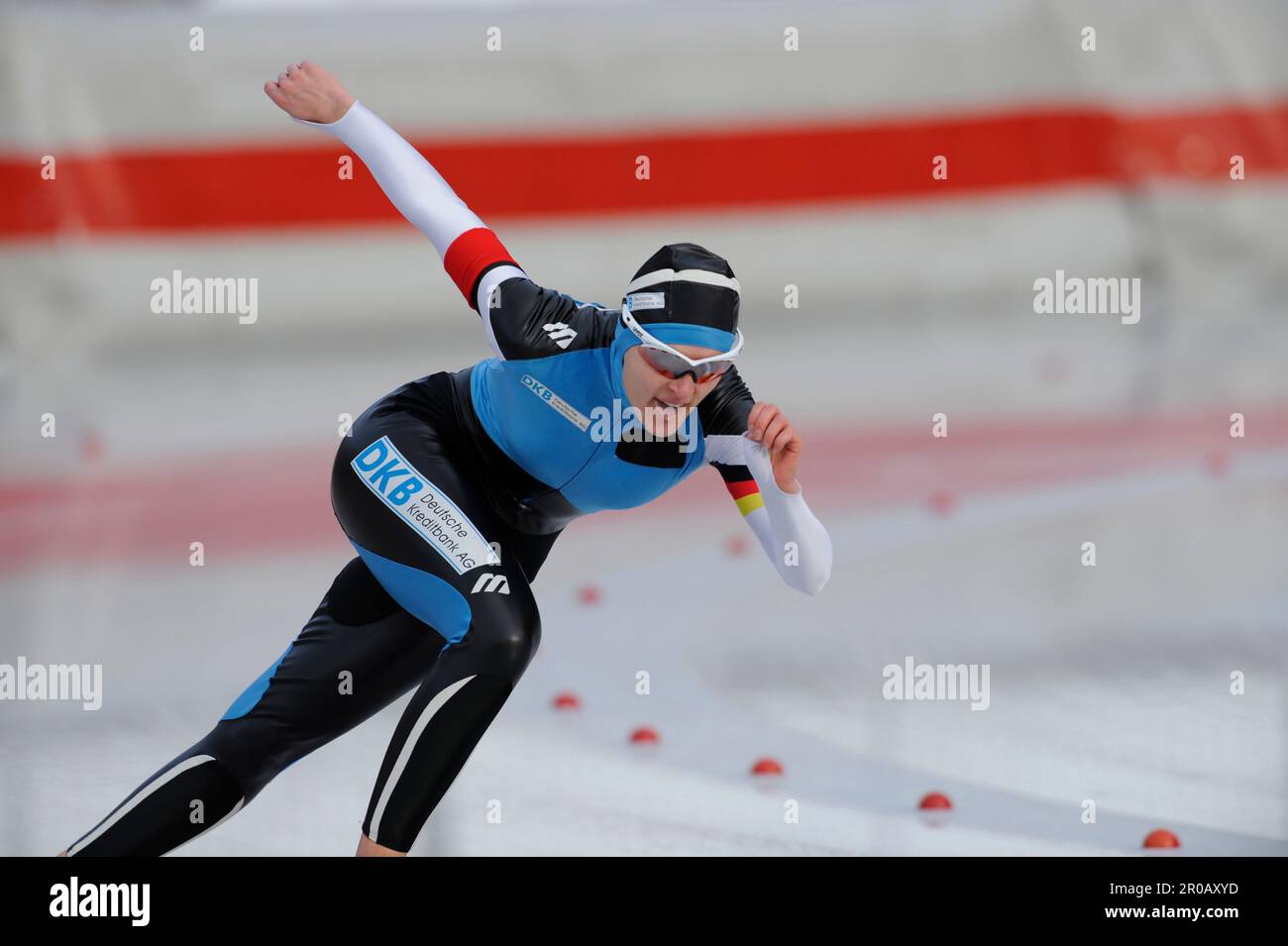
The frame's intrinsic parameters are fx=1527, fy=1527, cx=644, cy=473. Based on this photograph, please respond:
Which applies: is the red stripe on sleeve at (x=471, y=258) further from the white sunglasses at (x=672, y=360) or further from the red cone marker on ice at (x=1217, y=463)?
the red cone marker on ice at (x=1217, y=463)

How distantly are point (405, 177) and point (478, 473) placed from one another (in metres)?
0.50

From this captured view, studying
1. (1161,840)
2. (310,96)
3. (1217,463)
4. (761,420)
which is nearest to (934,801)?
(1161,840)

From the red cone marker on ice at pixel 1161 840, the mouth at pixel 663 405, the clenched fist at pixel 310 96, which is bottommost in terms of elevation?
the red cone marker on ice at pixel 1161 840

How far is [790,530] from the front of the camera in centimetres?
237

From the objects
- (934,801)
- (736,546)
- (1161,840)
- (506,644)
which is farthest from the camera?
(736,546)

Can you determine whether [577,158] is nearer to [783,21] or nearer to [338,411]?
[783,21]

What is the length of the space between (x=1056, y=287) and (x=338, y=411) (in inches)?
161

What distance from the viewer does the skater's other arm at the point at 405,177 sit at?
2.48m

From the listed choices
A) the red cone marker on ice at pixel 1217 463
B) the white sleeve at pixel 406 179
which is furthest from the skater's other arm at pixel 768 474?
the red cone marker on ice at pixel 1217 463

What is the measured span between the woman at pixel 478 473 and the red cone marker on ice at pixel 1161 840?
86 cm

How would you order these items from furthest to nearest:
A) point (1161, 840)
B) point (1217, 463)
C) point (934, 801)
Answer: point (1217, 463) → point (934, 801) → point (1161, 840)

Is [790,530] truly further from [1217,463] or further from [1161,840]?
[1217,463]

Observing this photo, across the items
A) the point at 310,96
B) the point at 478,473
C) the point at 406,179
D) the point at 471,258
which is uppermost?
the point at 310,96

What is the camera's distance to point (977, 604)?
422 cm
